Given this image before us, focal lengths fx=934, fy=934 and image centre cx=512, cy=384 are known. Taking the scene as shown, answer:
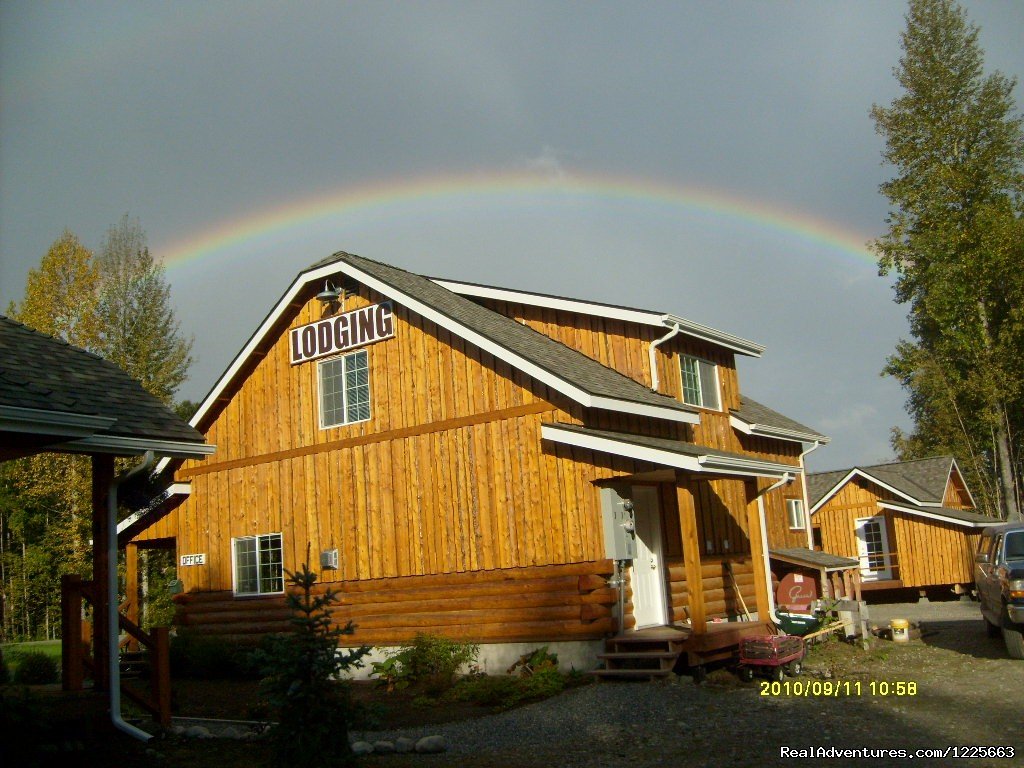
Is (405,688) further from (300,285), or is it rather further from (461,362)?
(300,285)

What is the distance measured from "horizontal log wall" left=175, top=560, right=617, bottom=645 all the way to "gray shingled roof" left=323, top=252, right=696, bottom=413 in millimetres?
3003

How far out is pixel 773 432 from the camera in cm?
2125

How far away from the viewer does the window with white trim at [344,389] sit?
18.4 meters

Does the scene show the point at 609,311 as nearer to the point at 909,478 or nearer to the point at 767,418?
the point at 767,418

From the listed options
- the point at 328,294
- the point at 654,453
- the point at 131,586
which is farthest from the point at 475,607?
the point at 131,586

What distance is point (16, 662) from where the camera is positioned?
1540 cm

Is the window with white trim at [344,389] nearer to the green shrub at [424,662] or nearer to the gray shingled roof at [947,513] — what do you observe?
the green shrub at [424,662]

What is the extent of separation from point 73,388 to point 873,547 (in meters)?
28.0

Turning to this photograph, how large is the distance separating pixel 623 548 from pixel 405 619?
4.57 meters

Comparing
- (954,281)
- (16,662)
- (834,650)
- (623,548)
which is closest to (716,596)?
(834,650)

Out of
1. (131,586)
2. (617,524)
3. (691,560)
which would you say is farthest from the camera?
(131,586)

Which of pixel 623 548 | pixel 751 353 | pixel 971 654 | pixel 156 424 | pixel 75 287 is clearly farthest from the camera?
pixel 75 287

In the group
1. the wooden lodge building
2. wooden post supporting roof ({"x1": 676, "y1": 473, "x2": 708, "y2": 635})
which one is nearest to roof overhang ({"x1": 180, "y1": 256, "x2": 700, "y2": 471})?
the wooden lodge building

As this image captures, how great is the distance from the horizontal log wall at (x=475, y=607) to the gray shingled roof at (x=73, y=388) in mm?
4165
